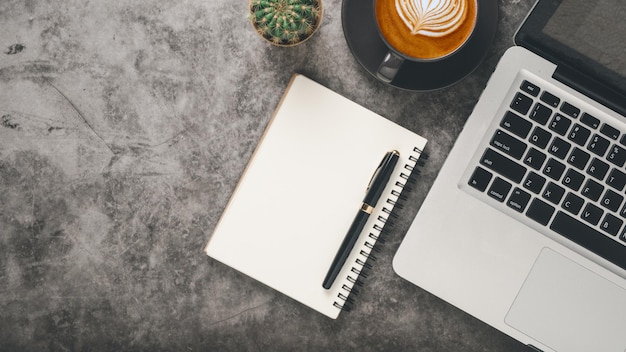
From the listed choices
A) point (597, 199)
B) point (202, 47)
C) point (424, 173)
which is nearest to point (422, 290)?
point (424, 173)

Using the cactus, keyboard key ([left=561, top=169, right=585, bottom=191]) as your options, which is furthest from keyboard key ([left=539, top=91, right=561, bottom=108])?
the cactus

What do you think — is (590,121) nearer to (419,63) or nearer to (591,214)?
(591,214)

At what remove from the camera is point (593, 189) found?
29.2 inches

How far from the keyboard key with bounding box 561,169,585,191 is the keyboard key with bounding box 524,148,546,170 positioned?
0.04 meters

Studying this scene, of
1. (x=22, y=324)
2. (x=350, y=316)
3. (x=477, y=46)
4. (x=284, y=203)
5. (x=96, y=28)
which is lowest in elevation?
(x=22, y=324)

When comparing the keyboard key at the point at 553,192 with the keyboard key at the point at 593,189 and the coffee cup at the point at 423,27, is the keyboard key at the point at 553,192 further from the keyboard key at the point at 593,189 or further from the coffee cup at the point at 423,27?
the coffee cup at the point at 423,27

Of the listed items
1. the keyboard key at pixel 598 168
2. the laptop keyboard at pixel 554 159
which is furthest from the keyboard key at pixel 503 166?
the keyboard key at pixel 598 168

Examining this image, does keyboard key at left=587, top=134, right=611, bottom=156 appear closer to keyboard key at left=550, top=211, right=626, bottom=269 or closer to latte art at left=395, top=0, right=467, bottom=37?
keyboard key at left=550, top=211, right=626, bottom=269

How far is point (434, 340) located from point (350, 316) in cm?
16

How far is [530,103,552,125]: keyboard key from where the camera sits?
2.42ft

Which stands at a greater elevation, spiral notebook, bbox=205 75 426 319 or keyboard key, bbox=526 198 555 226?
keyboard key, bbox=526 198 555 226

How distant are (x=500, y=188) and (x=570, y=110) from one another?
160 millimetres

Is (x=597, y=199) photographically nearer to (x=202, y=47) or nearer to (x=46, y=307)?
(x=202, y=47)

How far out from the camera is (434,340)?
87 cm
